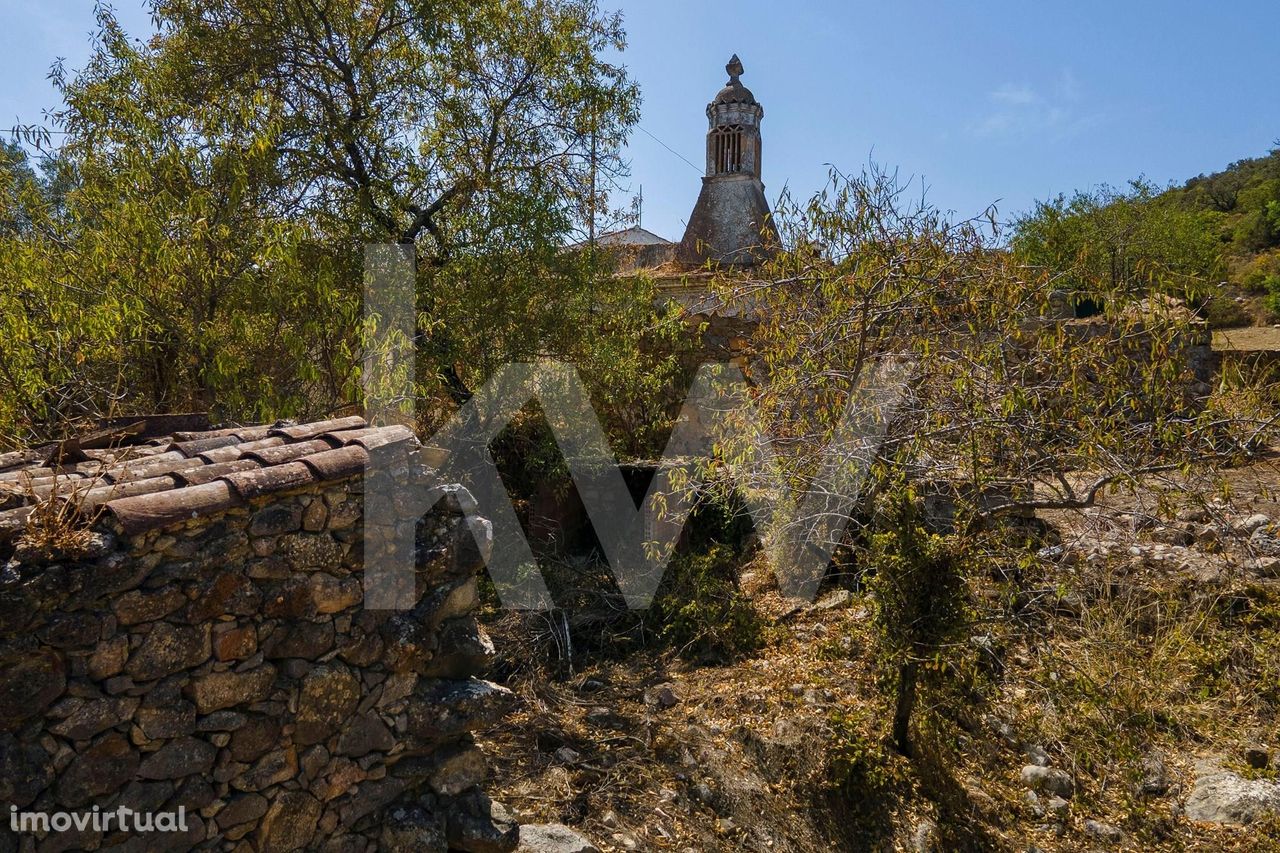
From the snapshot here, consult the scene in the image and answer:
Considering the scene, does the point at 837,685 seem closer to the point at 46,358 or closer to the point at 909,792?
the point at 909,792

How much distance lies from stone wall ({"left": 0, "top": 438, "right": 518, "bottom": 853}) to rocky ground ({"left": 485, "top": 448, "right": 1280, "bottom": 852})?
1.16 meters

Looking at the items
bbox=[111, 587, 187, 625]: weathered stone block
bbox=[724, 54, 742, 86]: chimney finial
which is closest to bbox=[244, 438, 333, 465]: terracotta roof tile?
bbox=[111, 587, 187, 625]: weathered stone block

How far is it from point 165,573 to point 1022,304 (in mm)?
4590

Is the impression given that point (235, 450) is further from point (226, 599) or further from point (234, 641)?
point (234, 641)

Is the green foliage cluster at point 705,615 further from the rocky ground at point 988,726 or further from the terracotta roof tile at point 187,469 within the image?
the terracotta roof tile at point 187,469

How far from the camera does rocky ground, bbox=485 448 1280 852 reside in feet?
14.2

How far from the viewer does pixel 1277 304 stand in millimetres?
16750

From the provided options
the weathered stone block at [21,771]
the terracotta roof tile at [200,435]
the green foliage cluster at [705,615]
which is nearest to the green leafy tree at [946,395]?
the green foliage cluster at [705,615]

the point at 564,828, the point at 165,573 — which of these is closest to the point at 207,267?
the point at 165,573

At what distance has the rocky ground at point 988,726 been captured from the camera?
171 inches

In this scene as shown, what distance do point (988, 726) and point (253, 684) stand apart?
4.57 m

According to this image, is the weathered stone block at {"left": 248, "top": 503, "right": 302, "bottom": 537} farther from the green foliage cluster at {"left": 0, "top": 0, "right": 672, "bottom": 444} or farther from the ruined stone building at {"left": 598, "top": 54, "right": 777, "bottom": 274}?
the ruined stone building at {"left": 598, "top": 54, "right": 777, "bottom": 274}

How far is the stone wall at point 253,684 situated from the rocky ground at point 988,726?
3.81 feet

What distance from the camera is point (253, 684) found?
2.90 metres
